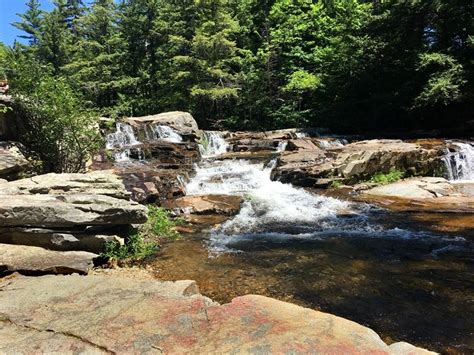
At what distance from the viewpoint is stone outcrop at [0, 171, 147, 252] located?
6.45 metres

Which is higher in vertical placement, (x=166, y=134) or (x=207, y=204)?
(x=166, y=134)

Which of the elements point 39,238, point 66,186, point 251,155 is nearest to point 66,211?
point 39,238

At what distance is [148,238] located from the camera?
332 inches

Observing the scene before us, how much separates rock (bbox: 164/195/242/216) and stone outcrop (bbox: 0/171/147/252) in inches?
141

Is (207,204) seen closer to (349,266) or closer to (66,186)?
(66,186)

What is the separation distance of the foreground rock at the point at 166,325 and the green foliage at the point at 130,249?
2.54m

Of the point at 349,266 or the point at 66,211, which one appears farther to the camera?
the point at 349,266

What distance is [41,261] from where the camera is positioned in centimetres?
593

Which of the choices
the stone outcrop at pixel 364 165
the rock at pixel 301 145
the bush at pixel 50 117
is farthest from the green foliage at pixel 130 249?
the rock at pixel 301 145

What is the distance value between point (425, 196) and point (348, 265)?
22.2ft

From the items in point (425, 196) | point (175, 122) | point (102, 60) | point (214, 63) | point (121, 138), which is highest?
point (102, 60)

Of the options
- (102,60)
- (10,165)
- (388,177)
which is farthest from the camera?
(102,60)

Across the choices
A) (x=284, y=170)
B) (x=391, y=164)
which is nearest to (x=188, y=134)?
(x=284, y=170)

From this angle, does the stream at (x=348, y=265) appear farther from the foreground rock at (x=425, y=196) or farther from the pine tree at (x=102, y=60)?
the pine tree at (x=102, y=60)
